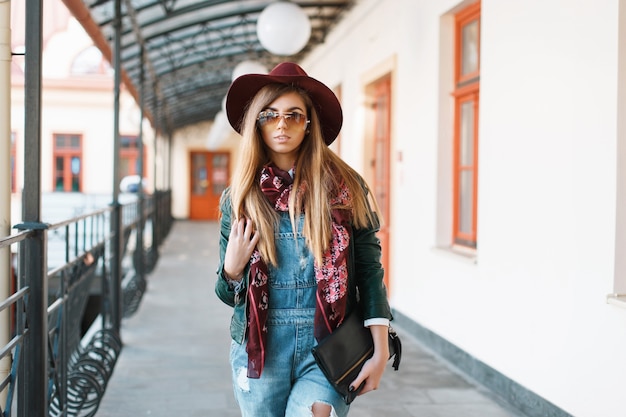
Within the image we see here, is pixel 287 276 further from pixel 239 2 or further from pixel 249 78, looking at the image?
pixel 239 2

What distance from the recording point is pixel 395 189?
20.5 feet

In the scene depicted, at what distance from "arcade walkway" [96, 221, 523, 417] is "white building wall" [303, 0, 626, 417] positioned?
0.76ft

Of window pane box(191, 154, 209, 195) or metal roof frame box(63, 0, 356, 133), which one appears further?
window pane box(191, 154, 209, 195)

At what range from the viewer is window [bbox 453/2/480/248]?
15.6 feet

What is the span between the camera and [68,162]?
796 inches

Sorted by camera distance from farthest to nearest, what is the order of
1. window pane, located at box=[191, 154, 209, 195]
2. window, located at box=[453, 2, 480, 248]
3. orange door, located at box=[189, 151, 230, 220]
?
1. window pane, located at box=[191, 154, 209, 195]
2. orange door, located at box=[189, 151, 230, 220]
3. window, located at box=[453, 2, 480, 248]

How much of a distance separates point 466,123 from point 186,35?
502 cm

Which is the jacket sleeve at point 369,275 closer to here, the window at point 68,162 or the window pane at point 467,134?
the window pane at point 467,134

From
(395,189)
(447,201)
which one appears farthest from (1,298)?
(395,189)

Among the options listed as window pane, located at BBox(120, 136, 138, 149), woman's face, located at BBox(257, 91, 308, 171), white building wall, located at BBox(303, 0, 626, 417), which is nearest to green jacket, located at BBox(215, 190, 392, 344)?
woman's face, located at BBox(257, 91, 308, 171)

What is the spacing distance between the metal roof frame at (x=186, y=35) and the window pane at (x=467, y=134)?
2.41 m

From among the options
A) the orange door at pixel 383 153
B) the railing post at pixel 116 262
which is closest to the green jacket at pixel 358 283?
the railing post at pixel 116 262

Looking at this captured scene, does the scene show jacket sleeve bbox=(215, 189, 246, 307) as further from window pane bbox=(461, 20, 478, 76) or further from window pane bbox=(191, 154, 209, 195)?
window pane bbox=(191, 154, 209, 195)

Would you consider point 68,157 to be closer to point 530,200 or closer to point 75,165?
point 75,165
